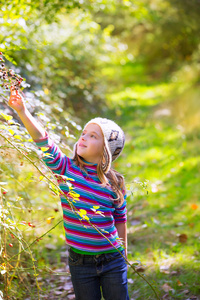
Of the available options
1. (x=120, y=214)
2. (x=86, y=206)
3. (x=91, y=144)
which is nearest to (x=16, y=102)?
(x=91, y=144)

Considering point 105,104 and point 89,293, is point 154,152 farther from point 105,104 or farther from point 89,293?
point 89,293

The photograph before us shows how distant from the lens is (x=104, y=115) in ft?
22.7

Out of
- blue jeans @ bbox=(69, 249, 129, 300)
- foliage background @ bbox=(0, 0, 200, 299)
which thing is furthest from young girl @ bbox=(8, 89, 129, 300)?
foliage background @ bbox=(0, 0, 200, 299)

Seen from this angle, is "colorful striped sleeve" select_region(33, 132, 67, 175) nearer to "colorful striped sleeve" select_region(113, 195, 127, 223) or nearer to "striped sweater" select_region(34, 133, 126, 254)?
"striped sweater" select_region(34, 133, 126, 254)

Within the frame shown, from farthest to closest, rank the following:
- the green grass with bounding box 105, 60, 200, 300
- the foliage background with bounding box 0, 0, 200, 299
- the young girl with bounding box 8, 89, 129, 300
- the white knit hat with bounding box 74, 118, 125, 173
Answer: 1. the green grass with bounding box 105, 60, 200, 300
2. the foliage background with bounding box 0, 0, 200, 299
3. the white knit hat with bounding box 74, 118, 125, 173
4. the young girl with bounding box 8, 89, 129, 300

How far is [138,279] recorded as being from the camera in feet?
9.53

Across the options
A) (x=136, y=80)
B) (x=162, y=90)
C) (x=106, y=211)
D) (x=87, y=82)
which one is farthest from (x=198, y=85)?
(x=106, y=211)

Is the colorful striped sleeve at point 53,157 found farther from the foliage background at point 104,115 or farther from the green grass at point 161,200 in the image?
the green grass at point 161,200

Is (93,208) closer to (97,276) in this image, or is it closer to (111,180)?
(111,180)

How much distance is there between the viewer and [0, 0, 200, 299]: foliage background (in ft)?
8.09

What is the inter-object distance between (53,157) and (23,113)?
298mm

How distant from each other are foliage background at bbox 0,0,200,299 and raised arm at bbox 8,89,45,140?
0.31 feet

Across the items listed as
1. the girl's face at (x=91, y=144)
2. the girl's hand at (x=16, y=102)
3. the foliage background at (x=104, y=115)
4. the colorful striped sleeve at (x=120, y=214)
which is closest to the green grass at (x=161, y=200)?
the foliage background at (x=104, y=115)

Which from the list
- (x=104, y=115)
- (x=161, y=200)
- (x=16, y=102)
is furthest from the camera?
(x=104, y=115)
